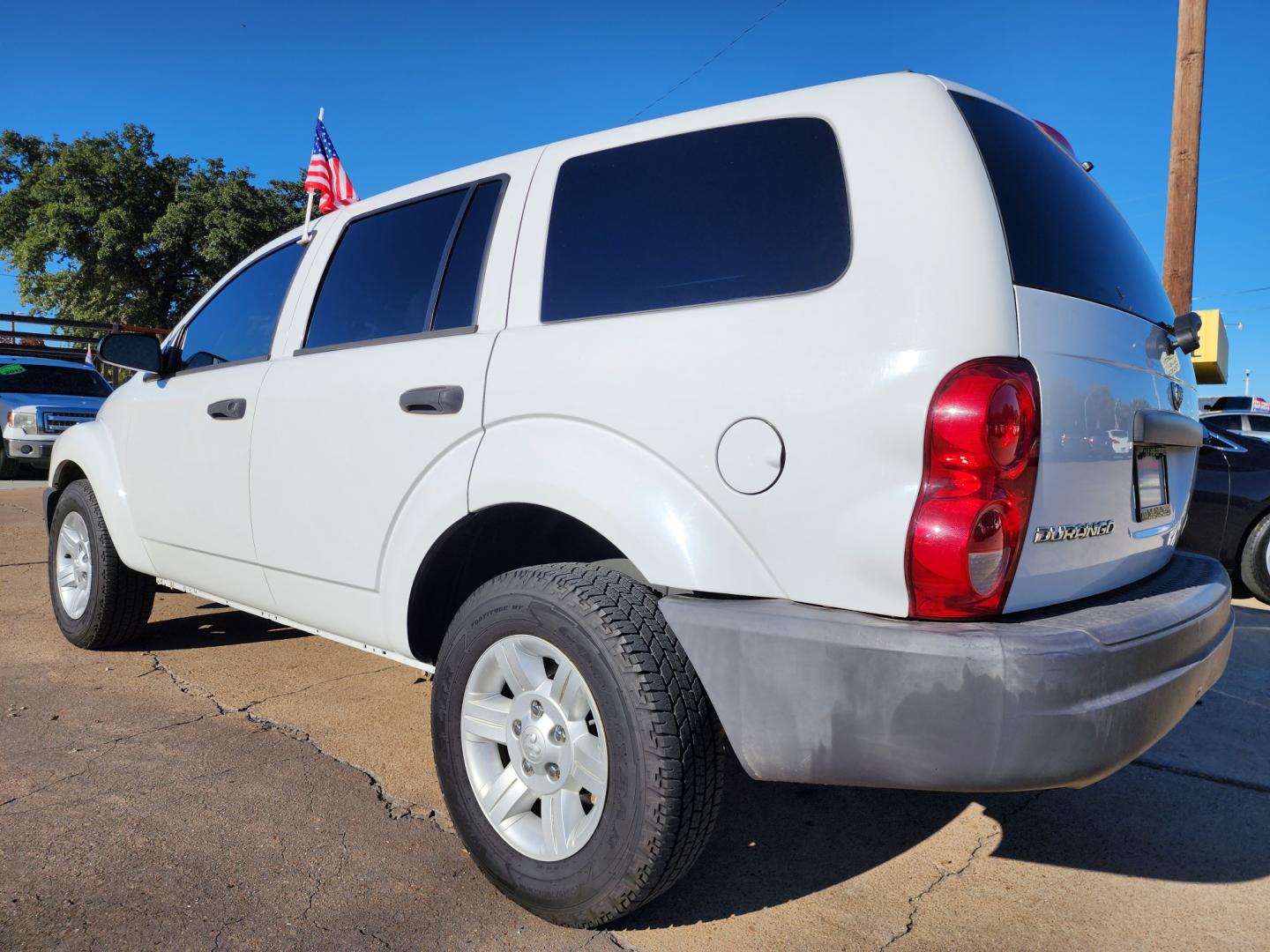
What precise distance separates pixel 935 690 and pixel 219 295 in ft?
10.9

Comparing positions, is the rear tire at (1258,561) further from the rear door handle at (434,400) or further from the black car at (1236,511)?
the rear door handle at (434,400)

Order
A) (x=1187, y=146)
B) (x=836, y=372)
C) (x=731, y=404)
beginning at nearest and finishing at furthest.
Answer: (x=836, y=372)
(x=731, y=404)
(x=1187, y=146)

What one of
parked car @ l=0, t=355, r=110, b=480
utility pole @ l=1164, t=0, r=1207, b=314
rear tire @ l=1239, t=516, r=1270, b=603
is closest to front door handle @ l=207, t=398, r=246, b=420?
rear tire @ l=1239, t=516, r=1270, b=603

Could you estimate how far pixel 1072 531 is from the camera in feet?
6.05

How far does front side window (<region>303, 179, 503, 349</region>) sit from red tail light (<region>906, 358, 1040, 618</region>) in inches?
52.7

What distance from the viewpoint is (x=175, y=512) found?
343cm

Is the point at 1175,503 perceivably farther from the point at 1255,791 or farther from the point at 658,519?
the point at 658,519

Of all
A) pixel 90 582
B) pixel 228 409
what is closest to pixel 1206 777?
pixel 228 409

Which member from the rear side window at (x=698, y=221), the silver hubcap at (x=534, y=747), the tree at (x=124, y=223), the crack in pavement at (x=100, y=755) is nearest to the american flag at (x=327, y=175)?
the crack in pavement at (x=100, y=755)

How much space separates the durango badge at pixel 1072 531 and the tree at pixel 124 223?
2707 cm

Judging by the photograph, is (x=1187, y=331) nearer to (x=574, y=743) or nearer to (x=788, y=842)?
(x=788, y=842)

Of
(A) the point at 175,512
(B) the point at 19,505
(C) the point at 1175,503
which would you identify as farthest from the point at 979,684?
(B) the point at 19,505

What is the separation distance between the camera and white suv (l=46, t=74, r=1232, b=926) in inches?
65.4

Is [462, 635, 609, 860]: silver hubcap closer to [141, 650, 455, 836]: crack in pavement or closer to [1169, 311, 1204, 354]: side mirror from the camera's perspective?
[141, 650, 455, 836]: crack in pavement
